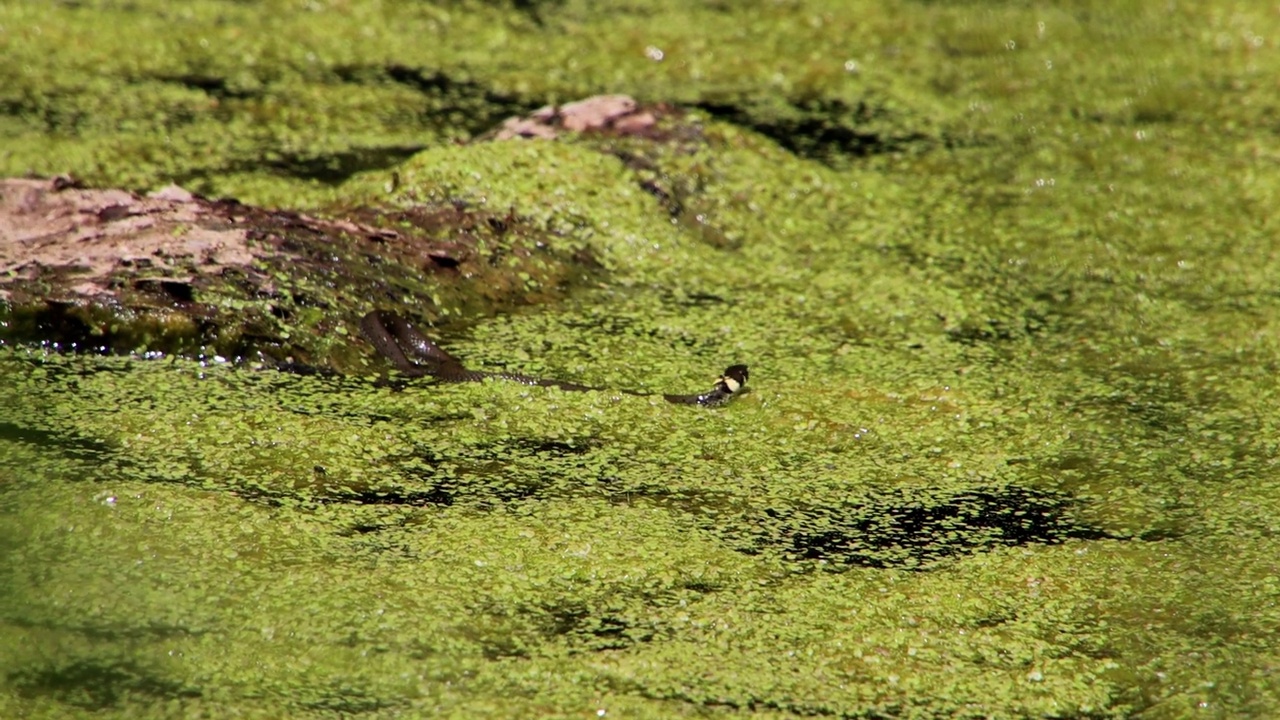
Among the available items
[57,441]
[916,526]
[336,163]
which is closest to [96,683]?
[57,441]

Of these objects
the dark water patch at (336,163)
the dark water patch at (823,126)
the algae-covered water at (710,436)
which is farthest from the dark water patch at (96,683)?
the dark water patch at (823,126)

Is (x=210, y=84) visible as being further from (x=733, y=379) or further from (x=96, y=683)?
(x=96, y=683)

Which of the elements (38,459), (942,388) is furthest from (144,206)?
(942,388)

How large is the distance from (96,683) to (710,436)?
103 cm

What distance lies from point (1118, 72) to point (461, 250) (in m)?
2.25

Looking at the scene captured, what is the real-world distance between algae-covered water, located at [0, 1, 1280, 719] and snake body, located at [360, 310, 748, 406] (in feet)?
0.11

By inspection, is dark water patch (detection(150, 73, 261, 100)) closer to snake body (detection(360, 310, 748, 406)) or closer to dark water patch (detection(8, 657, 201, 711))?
snake body (detection(360, 310, 748, 406))

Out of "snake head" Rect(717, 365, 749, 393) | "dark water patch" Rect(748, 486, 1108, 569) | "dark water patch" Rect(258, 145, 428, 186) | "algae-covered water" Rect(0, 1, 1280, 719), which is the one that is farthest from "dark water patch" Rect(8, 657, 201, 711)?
"dark water patch" Rect(258, 145, 428, 186)

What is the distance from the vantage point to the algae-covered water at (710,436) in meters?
1.76

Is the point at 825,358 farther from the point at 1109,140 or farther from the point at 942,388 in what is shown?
the point at 1109,140

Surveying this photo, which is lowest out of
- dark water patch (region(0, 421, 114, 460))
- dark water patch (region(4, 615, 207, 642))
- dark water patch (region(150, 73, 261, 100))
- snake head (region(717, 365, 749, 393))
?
dark water patch (region(4, 615, 207, 642))

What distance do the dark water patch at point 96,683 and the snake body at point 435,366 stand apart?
846 millimetres

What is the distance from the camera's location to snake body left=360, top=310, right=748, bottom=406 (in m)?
2.40

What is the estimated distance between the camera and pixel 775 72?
156 inches
